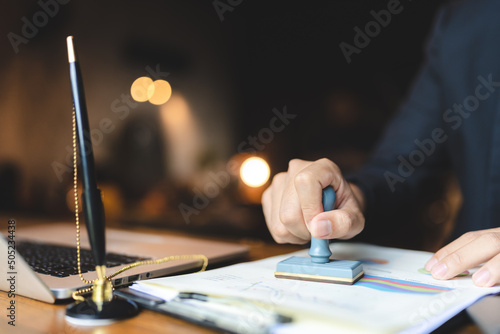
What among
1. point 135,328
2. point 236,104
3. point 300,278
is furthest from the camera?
point 236,104

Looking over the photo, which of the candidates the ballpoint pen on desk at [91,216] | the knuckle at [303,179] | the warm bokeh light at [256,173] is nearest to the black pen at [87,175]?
the ballpoint pen on desk at [91,216]

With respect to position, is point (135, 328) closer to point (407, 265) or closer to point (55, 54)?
point (407, 265)

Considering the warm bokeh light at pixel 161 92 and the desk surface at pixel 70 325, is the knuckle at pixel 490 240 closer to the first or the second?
the desk surface at pixel 70 325

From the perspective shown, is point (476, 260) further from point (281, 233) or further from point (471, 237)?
point (281, 233)

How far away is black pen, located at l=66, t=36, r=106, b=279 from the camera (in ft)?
1.34

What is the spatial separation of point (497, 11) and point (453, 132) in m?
0.32

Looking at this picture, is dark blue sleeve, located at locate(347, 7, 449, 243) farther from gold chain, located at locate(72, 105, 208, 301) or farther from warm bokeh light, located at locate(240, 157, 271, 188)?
warm bokeh light, located at locate(240, 157, 271, 188)

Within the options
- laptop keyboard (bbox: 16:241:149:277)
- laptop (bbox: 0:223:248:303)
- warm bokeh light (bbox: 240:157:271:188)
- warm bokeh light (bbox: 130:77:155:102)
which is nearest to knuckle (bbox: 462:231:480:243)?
laptop (bbox: 0:223:248:303)

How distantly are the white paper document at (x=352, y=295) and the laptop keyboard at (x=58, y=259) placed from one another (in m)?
0.13

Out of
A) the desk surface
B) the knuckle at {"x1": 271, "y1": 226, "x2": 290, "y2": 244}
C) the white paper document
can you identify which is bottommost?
the desk surface

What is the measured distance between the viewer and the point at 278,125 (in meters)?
3.45

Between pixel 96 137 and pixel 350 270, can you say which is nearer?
pixel 350 270

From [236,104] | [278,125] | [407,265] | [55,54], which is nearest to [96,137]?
[55,54]

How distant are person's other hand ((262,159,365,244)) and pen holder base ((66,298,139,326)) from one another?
0.75 feet
